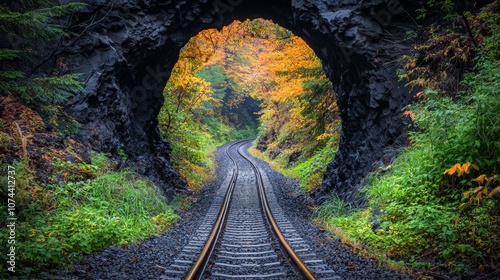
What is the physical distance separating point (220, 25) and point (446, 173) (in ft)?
31.1

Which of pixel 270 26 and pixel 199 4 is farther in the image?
pixel 270 26

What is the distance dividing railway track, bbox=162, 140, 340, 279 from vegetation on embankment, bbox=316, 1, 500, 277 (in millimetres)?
1404

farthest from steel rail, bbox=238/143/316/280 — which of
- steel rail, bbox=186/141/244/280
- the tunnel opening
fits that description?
the tunnel opening

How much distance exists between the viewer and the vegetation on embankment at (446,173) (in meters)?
5.39

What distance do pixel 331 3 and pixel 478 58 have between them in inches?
180

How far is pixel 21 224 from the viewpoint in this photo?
570cm

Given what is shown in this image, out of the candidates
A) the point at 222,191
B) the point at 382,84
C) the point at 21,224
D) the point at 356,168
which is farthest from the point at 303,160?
the point at 21,224

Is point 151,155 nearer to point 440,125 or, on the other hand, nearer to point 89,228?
point 89,228

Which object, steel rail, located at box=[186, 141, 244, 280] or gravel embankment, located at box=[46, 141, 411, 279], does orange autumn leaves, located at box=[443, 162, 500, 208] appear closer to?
gravel embankment, located at box=[46, 141, 411, 279]

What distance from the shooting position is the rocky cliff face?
960cm

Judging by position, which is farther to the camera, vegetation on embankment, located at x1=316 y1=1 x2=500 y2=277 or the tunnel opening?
the tunnel opening

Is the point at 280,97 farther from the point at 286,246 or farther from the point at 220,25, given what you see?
the point at 286,246

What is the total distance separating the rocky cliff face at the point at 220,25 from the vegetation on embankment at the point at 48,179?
76 centimetres

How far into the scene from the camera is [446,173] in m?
6.55
